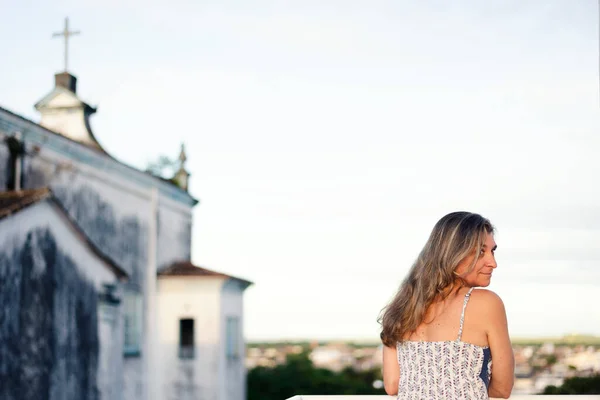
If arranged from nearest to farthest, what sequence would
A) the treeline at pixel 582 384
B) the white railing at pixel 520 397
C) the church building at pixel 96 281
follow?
the white railing at pixel 520 397, the church building at pixel 96 281, the treeline at pixel 582 384

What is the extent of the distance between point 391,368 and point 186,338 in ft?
34.2

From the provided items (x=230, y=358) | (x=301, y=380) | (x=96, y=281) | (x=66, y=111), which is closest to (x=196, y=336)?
(x=230, y=358)

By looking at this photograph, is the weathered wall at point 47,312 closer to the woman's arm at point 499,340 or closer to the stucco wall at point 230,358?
the stucco wall at point 230,358

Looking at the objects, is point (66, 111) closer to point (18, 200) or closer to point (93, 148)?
point (93, 148)

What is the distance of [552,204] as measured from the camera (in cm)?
3294

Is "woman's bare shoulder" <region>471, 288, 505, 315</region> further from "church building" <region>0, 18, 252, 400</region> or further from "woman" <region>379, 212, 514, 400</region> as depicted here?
"church building" <region>0, 18, 252, 400</region>

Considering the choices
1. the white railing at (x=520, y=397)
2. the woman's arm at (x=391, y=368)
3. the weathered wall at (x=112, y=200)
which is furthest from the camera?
the weathered wall at (x=112, y=200)

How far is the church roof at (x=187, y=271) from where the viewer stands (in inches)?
489

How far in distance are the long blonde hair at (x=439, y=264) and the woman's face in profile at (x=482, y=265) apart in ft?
0.04

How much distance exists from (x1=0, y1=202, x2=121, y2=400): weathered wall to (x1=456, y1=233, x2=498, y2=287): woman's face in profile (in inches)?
204

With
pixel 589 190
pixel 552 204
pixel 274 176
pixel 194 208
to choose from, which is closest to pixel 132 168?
pixel 194 208

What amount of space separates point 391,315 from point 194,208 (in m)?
11.7

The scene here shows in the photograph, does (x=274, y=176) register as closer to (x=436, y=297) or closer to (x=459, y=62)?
(x=459, y=62)

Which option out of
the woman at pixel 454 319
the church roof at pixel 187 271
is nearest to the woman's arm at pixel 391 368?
the woman at pixel 454 319
